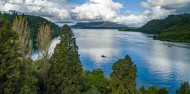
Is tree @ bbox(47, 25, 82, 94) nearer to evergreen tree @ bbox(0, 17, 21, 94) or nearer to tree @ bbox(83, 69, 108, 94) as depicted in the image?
evergreen tree @ bbox(0, 17, 21, 94)

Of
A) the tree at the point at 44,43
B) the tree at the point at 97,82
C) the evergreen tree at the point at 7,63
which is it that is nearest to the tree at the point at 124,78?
the tree at the point at 44,43

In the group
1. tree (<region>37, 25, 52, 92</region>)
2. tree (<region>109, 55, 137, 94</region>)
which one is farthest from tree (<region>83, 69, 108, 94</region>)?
tree (<region>109, 55, 137, 94</region>)

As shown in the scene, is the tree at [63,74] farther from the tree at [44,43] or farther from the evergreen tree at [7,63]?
the evergreen tree at [7,63]

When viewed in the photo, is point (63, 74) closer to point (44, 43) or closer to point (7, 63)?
point (44, 43)

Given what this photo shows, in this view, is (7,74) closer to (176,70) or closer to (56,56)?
(56,56)

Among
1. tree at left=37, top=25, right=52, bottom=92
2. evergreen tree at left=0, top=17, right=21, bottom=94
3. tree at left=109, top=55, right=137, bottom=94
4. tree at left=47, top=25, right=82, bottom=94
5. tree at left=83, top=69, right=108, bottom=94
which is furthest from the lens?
tree at left=83, top=69, right=108, bottom=94

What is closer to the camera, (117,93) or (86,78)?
(117,93)

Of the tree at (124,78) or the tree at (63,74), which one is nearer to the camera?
the tree at (124,78)

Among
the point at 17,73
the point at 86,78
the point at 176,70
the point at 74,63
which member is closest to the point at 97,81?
the point at 86,78
